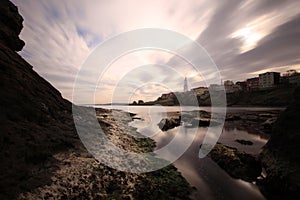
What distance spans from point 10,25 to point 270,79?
173599mm

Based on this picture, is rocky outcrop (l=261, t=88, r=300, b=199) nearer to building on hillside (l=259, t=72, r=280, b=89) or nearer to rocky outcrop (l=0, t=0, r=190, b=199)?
rocky outcrop (l=0, t=0, r=190, b=199)

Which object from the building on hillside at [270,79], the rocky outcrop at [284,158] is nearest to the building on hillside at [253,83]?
the building on hillside at [270,79]

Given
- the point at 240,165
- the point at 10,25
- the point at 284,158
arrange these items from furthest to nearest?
the point at 10,25 < the point at 240,165 < the point at 284,158

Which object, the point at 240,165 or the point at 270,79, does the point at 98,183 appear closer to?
the point at 240,165

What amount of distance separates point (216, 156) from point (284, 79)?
568 feet

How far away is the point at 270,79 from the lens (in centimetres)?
13412

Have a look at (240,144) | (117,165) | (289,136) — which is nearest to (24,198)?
(117,165)

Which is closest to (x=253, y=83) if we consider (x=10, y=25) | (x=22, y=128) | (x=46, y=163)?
(x=10, y=25)

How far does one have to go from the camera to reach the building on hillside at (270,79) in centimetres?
13188

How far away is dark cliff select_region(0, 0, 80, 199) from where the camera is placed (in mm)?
7039

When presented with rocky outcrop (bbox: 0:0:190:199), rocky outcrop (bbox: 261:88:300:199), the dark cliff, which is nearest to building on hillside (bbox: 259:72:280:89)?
rocky outcrop (bbox: 261:88:300:199)

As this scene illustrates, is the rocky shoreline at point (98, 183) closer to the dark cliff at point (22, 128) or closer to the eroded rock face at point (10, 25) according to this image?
the dark cliff at point (22, 128)

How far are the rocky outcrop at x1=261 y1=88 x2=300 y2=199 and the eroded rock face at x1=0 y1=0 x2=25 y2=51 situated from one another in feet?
89.6

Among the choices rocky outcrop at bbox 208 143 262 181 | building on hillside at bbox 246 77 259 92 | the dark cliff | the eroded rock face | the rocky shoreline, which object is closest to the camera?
the dark cliff
